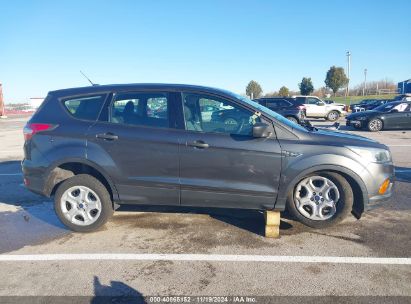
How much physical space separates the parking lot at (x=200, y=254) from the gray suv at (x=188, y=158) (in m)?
0.35

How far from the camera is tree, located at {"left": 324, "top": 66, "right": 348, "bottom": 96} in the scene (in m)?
61.6

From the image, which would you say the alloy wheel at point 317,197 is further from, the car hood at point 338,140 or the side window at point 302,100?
the side window at point 302,100

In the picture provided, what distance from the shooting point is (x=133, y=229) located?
4.23 meters

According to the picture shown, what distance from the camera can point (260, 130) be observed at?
3.70 meters

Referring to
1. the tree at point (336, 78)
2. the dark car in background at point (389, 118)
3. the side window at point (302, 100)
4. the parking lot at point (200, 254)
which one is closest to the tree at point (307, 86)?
the tree at point (336, 78)

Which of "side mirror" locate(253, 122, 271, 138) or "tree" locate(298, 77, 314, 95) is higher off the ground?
"tree" locate(298, 77, 314, 95)

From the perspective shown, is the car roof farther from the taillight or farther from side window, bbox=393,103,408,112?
side window, bbox=393,103,408,112

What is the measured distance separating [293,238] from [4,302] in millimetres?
2946

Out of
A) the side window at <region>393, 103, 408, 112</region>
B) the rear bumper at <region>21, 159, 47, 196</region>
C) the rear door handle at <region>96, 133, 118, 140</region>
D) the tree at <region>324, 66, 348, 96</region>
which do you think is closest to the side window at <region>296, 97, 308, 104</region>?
the side window at <region>393, 103, 408, 112</region>

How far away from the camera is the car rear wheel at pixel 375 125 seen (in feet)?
50.9

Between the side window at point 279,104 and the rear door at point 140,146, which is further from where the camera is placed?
the side window at point 279,104

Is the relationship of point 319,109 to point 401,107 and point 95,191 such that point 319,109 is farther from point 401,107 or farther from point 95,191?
point 95,191

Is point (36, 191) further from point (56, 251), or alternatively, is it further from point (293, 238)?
point (293, 238)

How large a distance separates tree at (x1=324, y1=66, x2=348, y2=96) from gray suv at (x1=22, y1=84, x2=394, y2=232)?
63.4m
